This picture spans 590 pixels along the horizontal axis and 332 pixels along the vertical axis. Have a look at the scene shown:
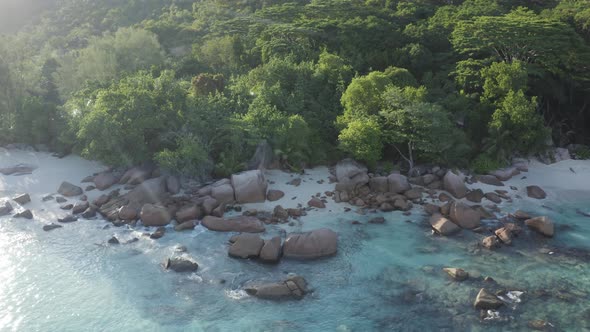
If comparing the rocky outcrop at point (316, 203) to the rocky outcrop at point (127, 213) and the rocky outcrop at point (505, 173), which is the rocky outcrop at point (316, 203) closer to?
the rocky outcrop at point (127, 213)

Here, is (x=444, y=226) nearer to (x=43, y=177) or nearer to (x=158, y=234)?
(x=158, y=234)

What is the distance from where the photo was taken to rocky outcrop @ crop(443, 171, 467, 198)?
30078mm

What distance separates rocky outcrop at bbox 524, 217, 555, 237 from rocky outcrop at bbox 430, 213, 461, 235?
4464 mm

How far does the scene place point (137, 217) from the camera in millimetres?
27891

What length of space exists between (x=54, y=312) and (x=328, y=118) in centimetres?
2425

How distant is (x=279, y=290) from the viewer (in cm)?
2022

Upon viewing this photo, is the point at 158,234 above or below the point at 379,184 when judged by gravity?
above

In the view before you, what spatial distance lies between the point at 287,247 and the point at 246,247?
7.46 ft

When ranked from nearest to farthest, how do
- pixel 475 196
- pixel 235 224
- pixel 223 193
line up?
pixel 235 224
pixel 223 193
pixel 475 196

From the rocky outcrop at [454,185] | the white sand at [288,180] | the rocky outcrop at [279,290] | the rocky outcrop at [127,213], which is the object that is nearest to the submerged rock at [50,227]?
the white sand at [288,180]

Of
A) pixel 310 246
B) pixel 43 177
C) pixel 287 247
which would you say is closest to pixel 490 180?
pixel 310 246

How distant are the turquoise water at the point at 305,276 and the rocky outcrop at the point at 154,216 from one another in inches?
47.8

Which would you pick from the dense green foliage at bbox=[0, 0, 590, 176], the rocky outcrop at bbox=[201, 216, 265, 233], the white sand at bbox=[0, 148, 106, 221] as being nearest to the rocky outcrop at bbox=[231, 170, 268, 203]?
the dense green foliage at bbox=[0, 0, 590, 176]

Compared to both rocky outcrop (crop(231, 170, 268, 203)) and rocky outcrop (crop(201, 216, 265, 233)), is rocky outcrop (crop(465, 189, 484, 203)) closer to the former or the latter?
rocky outcrop (crop(231, 170, 268, 203))
